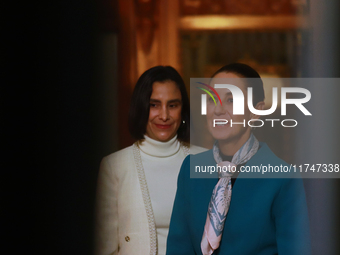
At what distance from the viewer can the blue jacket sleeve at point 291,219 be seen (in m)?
1.25

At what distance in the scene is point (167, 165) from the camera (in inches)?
57.1

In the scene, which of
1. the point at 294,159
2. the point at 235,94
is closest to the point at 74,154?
the point at 235,94

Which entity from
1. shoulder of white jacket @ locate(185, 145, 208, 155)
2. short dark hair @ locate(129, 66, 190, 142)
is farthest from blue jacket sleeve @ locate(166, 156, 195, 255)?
short dark hair @ locate(129, 66, 190, 142)

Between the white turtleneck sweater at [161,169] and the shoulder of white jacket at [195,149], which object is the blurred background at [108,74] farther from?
the shoulder of white jacket at [195,149]

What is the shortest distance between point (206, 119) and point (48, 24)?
2.76ft

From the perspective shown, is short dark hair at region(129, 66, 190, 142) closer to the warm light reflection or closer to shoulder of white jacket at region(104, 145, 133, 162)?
shoulder of white jacket at region(104, 145, 133, 162)

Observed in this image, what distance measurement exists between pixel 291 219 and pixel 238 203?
0.65 feet

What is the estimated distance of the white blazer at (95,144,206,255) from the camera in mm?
1410

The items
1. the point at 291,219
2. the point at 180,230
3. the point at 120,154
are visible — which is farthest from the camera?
the point at 120,154

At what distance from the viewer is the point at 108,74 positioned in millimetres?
1532

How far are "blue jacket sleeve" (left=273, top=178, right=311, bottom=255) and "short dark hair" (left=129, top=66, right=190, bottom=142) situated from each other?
446mm

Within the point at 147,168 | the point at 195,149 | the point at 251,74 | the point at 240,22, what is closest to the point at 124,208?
the point at 147,168

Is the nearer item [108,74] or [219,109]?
[219,109]

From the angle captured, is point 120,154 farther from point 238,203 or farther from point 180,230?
point 238,203
